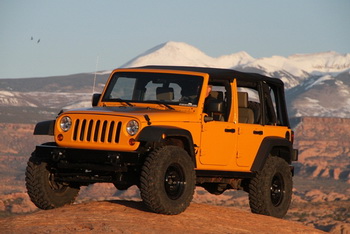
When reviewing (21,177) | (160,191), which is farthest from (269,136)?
(21,177)

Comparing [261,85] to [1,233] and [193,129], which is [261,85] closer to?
[193,129]

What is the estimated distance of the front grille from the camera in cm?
1278

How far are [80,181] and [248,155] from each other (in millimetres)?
3003

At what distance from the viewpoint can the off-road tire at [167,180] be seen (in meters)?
12.5

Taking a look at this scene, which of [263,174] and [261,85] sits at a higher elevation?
[261,85]

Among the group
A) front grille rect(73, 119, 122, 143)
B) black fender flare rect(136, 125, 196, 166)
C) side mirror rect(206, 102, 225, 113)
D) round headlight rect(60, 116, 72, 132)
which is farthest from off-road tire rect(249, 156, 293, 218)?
round headlight rect(60, 116, 72, 132)

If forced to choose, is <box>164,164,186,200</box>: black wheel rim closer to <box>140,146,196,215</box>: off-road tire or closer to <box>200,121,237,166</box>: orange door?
<box>140,146,196,215</box>: off-road tire

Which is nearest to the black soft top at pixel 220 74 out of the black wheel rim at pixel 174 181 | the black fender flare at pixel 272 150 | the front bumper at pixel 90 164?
the black fender flare at pixel 272 150

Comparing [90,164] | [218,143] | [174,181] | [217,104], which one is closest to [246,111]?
[218,143]

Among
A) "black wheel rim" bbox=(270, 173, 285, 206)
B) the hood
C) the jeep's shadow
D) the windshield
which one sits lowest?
the jeep's shadow

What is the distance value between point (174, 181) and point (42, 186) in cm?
198

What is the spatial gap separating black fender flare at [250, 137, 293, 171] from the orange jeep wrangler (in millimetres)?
17

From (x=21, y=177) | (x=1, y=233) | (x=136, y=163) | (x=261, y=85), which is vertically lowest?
(x=21, y=177)

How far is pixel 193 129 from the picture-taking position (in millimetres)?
13539
